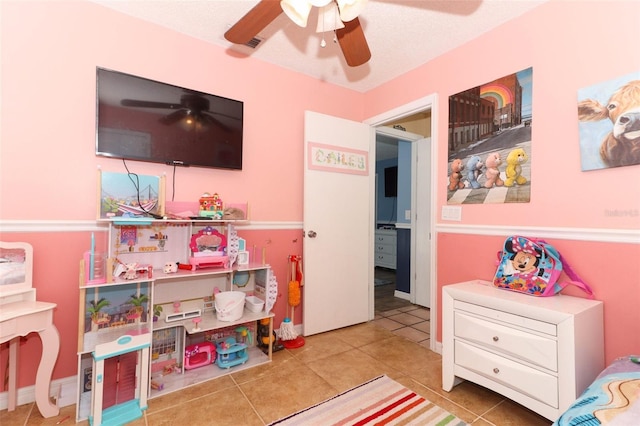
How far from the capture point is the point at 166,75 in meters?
2.20

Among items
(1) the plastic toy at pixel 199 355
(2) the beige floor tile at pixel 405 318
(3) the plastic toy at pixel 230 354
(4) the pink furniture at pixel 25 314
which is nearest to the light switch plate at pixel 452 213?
(2) the beige floor tile at pixel 405 318

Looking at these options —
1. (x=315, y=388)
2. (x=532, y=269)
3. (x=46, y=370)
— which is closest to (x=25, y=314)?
(x=46, y=370)

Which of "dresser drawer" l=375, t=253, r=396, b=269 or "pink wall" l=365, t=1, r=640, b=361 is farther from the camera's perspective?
"dresser drawer" l=375, t=253, r=396, b=269

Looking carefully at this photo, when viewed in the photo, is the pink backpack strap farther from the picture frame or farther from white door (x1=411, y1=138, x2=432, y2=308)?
the picture frame

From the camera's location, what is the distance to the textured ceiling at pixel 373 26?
1.96 metres

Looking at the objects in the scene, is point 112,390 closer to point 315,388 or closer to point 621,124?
point 315,388

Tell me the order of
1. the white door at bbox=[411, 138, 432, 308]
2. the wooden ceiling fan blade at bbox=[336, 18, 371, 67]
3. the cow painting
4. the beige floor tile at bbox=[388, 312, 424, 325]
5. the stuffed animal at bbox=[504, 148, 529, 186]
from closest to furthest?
the cow painting
the wooden ceiling fan blade at bbox=[336, 18, 371, 67]
the stuffed animal at bbox=[504, 148, 529, 186]
the beige floor tile at bbox=[388, 312, 424, 325]
the white door at bbox=[411, 138, 432, 308]

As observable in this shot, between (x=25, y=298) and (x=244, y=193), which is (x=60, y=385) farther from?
(x=244, y=193)

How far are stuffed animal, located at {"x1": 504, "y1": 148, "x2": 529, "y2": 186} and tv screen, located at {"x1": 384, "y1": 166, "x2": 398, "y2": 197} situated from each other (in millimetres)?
4357

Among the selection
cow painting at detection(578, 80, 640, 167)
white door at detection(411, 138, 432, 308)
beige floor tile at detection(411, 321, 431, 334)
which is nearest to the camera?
cow painting at detection(578, 80, 640, 167)

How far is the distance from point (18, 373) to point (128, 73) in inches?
78.2

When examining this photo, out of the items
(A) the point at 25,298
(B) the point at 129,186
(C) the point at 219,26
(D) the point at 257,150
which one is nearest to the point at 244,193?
(D) the point at 257,150

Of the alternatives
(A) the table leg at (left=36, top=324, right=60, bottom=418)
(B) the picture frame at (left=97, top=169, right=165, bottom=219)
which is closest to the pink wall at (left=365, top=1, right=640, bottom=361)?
(B) the picture frame at (left=97, top=169, right=165, bottom=219)

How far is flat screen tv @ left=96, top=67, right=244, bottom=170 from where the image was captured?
1.92 m
